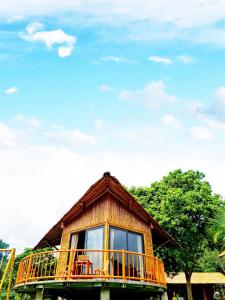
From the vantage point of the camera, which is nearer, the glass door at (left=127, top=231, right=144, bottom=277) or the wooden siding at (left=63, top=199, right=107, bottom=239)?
the glass door at (left=127, top=231, right=144, bottom=277)

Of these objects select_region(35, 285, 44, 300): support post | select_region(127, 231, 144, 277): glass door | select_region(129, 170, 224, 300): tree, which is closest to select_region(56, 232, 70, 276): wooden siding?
select_region(35, 285, 44, 300): support post

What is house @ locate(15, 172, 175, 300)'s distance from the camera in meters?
10.3

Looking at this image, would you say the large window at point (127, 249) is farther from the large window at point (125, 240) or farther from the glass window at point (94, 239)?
the glass window at point (94, 239)

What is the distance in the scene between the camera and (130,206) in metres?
12.9

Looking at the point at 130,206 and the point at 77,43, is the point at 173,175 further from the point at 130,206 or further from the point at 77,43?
the point at 77,43

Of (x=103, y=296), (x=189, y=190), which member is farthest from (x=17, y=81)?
(x=189, y=190)

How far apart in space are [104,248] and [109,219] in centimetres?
125

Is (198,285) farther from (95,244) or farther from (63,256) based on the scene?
(95,244)

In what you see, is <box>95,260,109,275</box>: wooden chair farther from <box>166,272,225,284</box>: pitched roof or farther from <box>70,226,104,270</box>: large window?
<box>166,272,225,284</box>: pitched roof

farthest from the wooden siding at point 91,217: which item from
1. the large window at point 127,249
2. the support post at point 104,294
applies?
the support post at point 104,294

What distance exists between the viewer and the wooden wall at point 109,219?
39.1 ft

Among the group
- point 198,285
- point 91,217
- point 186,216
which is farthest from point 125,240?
point 198,285

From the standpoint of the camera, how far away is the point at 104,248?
35.8 feet

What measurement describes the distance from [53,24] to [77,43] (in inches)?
35.6
